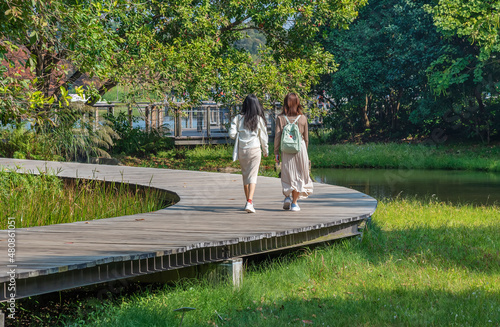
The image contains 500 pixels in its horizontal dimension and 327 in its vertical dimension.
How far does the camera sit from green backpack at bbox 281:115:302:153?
8.36m

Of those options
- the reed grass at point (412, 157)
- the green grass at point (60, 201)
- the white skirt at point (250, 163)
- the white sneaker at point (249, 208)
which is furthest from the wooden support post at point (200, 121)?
the white sneaker at point (249, 208)

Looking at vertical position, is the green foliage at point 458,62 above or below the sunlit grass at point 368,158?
above

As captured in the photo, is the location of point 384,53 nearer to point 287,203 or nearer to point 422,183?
point 422,183

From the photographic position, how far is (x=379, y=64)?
30531mm

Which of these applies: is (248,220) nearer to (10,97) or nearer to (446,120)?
(10,97)

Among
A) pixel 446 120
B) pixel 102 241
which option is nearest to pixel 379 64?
pixel 446 120

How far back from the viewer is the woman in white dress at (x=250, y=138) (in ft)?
27.2

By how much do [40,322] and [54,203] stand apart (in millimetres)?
3456

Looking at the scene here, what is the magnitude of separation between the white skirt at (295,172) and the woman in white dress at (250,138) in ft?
1.38

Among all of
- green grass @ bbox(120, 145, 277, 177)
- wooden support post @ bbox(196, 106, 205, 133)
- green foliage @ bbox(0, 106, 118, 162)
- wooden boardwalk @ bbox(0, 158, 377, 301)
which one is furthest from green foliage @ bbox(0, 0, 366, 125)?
wooden boardwalk @ bbox(0, 158, 377, 301)

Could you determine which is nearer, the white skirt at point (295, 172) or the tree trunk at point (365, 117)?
the white skirt at point (295, 172)

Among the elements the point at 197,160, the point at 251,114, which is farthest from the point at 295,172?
the point at 197,160

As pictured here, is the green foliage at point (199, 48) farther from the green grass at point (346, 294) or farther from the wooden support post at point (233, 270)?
the wooden support post at point (233, 270)

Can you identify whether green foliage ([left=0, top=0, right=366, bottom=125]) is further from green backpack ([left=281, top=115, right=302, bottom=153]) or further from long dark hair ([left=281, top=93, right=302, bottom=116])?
green backpack ([left=281, top=115, right=302, bottom=153])
